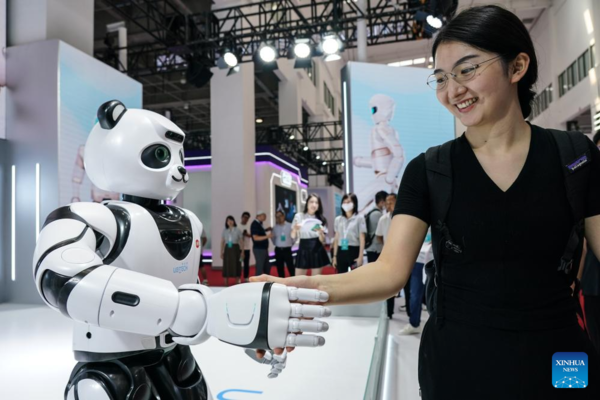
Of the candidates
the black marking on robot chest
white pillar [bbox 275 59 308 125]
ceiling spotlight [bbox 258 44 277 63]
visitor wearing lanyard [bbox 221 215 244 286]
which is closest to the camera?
the black marking on robot chest

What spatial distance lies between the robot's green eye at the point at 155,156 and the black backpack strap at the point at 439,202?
1171 mm

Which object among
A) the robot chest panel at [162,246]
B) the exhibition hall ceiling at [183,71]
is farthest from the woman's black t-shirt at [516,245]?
the exhibition hall ceiling at [183,71]

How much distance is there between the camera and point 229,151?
1141 centimetres

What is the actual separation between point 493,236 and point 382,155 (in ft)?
19.7

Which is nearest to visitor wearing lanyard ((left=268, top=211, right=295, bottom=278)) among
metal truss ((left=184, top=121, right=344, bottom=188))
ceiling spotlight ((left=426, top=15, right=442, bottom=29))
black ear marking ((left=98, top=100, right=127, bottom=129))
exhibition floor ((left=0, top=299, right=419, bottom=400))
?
exhibition floor ((left=0, top=299, right=419, bottom=400))

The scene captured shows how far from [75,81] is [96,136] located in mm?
5220

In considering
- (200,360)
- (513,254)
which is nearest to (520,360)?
(513,254)

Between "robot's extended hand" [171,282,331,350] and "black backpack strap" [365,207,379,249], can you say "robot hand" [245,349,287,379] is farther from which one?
"black backpack strap" [365,207,379,249]

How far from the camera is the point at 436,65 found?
1041 mm

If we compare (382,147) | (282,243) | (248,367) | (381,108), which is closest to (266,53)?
(381,108)

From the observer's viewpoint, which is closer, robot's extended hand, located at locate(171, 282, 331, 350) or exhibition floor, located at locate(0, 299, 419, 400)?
robot's extended hand, located at locate(171, 282, 331, 350)

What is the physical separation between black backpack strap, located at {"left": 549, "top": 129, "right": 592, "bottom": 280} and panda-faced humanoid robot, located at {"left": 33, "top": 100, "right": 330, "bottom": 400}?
499 mm

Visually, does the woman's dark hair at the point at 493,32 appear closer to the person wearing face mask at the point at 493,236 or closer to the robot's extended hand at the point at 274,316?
the person wearing face mask at the point at 493,236

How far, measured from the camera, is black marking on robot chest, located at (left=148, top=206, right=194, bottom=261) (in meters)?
1.71
